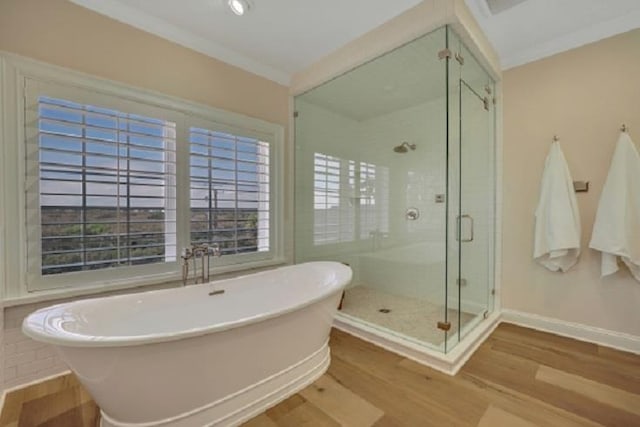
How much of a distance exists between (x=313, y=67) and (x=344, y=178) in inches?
47.7

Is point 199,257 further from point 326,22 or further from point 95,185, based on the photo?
point 326,22

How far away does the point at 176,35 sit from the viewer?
212 centimetres

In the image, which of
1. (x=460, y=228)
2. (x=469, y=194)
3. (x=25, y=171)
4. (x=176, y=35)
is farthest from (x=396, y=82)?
(x=25, y=171)

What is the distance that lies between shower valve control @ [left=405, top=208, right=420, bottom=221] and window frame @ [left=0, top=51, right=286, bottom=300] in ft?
6.46

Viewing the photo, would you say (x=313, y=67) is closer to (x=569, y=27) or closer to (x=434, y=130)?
(x=434, y=130)

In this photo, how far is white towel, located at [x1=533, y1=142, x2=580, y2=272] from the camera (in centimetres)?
220

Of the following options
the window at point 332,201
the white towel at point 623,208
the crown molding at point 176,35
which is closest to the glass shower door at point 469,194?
the white towel at point 623,208

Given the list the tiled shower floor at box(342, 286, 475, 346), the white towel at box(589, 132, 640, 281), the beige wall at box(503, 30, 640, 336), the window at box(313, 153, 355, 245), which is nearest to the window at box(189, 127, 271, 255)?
the window at box(313, 153, 355, 245)

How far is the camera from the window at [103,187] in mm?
1667

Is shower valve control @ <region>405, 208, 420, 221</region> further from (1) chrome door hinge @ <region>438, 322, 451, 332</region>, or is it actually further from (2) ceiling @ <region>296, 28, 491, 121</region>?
(1) chrome door hinge @ <region>438, 322, 451, 332</region>

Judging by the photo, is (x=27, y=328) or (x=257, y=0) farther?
(x=257, y=0)

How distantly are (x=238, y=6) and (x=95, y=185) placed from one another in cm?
152

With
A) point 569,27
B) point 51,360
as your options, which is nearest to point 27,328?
point 51,360

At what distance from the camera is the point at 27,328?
1.09 m
